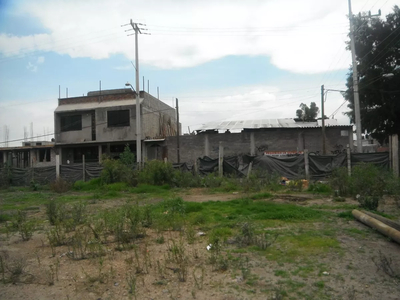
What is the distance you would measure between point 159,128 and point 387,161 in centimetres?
2312

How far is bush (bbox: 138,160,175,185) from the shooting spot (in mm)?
16767

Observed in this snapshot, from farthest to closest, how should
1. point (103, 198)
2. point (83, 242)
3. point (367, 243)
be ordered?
point (103, 198), point (83, 242), point (367, 243)

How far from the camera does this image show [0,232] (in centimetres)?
732

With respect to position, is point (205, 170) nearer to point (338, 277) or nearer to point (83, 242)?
point (83, 242)

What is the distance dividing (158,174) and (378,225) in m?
11.9

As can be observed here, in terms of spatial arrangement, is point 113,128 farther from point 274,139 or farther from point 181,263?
point 181,263

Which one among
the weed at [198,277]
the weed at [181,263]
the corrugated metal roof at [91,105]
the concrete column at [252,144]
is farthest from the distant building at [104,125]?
the weed at [198,277]

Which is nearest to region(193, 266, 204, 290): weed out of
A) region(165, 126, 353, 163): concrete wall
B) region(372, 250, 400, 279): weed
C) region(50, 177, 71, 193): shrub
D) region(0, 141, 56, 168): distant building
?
region(372, 250, 400, 279): weed

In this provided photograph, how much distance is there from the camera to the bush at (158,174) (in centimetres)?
1677

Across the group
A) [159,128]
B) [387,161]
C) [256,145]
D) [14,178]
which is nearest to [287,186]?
[387,161]

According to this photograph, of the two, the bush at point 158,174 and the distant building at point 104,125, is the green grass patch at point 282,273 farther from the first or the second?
the distant building at point 104,125

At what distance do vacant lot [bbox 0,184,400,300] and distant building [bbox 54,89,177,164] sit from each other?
2273 centimetres

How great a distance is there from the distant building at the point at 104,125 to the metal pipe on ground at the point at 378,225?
23113 mm

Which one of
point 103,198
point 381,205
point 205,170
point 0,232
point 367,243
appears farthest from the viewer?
point 205,170
